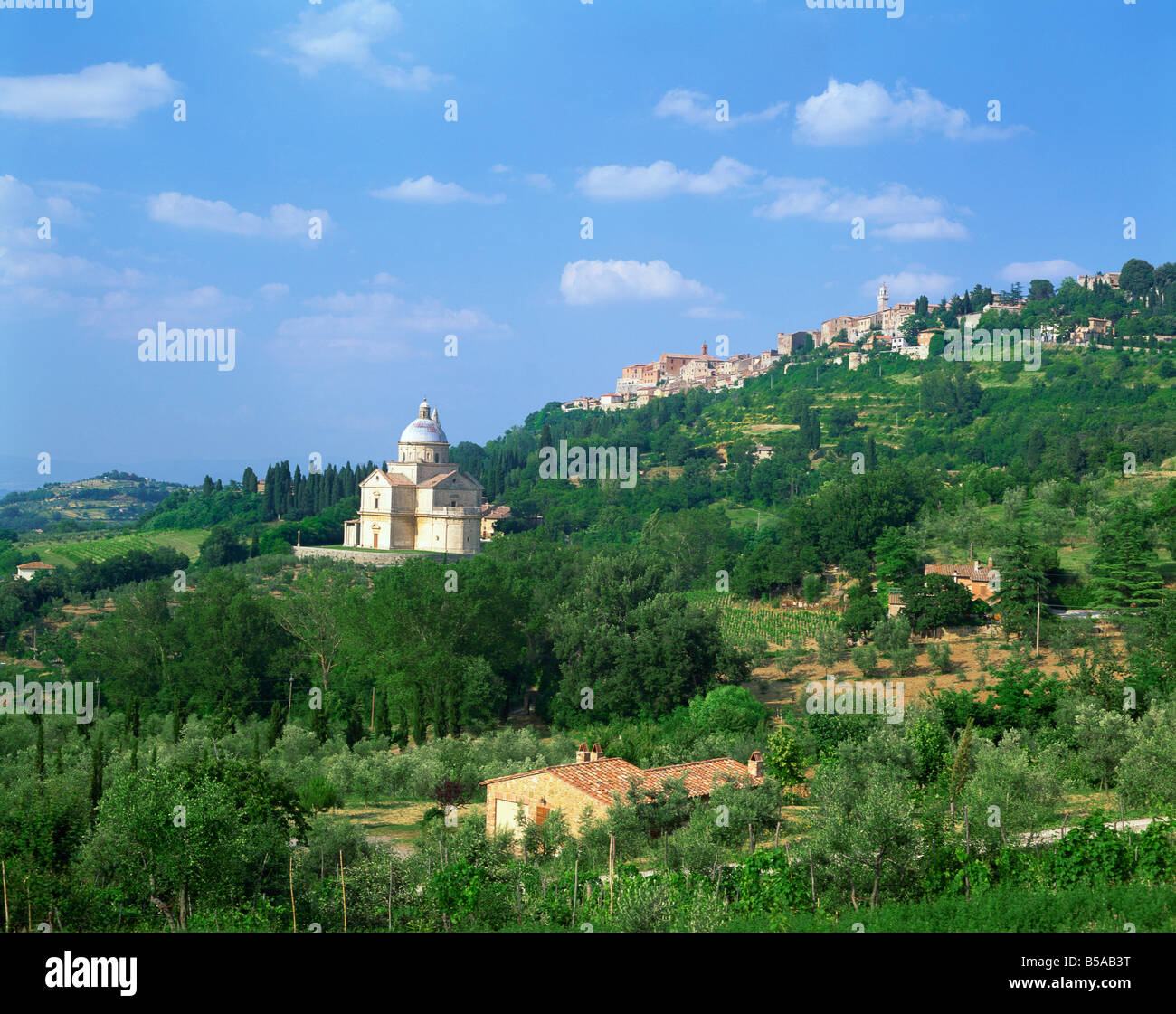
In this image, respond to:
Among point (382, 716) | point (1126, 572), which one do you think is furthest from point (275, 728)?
point (1126, 572)

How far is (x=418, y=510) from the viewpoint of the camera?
58156 mm

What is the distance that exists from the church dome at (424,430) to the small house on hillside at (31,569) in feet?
63.0

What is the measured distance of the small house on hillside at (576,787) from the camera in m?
17.7

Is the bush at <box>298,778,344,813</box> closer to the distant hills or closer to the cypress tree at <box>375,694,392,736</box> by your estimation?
the cypress tree at <box>375,694,392,736</box>

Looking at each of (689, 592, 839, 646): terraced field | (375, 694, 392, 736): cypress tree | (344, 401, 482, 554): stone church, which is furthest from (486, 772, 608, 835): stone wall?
(344, 401, 482, 554): stone church

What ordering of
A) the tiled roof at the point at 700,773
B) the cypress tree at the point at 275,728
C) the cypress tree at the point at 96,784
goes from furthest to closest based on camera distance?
the cypress tree at the point at 275,728
the tiled roof at the point at 700,773
the cypress tree at the point at 96,784

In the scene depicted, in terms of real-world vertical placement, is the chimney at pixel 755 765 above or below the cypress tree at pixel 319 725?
above

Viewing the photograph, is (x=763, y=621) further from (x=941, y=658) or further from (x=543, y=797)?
(x=543, y=797)

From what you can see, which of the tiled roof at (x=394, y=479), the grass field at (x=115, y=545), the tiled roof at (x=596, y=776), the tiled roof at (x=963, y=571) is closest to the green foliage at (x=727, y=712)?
the tiled roof at (x=596, y=776)

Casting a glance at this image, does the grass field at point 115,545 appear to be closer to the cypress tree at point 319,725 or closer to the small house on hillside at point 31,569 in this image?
the small house on hillside at point 31,569

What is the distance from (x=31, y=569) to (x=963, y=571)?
1664 inches

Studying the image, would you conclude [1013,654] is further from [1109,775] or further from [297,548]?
[297,548]
